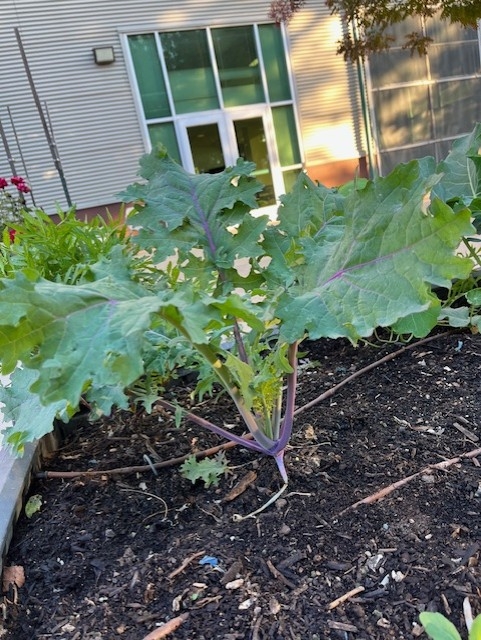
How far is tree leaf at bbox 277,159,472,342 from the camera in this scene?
85 cm

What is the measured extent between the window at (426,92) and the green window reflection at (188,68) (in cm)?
353

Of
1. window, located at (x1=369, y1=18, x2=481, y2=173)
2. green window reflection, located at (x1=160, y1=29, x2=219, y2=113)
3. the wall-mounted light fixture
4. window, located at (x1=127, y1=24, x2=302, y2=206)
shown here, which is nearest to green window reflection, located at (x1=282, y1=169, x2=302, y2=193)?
window, located at (x1=127, y1=24, x2=302, y2=206)

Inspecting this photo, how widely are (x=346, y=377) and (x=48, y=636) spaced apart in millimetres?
1176

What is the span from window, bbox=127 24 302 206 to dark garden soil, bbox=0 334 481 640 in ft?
24.5

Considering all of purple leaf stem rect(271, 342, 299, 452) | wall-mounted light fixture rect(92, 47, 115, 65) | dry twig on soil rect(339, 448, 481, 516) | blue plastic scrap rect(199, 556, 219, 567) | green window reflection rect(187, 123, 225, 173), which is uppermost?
wall-mounted light fixture rect(92, 47, 115, 65)

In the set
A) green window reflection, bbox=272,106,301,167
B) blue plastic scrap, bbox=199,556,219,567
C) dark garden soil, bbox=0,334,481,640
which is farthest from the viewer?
green window reflection, bbox=272,106,301,167

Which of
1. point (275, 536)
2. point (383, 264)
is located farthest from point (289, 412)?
point (383, 264)

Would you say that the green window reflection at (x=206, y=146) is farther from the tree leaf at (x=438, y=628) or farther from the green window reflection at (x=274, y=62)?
the tree leaf at (x=438, y=628)

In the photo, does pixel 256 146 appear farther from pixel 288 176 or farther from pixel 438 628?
pixel 438 628

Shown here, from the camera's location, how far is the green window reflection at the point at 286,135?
964 centimetres

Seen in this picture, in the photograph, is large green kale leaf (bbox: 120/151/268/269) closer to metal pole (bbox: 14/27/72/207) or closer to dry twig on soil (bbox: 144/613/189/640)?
dry twig on soil (bbox: 144/613/189/640)

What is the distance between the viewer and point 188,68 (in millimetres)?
8758

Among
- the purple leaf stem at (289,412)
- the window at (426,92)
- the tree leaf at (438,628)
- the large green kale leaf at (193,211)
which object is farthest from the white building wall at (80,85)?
the tree leaf at (438,628)

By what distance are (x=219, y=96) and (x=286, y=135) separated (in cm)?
151
